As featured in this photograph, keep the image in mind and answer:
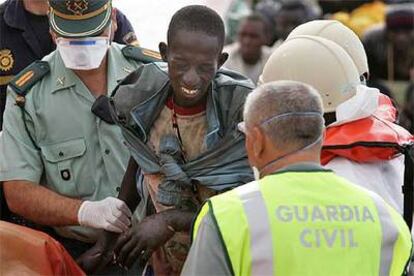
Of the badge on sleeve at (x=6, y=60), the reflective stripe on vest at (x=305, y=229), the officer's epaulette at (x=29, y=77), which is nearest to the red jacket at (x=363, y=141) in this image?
the reflective stripe on vest at (x=305, y=229)

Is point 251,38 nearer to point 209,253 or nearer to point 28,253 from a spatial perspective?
point 28,253

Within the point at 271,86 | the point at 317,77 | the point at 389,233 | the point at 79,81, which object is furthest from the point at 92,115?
the point at 389,233

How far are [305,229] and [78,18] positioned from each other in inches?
59.0

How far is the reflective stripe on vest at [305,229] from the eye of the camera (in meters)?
3.18

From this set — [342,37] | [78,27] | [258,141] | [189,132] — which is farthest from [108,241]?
[342,37]

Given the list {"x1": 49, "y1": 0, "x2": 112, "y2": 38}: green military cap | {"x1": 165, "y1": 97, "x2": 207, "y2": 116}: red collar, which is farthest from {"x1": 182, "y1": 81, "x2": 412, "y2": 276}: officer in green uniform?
{"x1": 49, "y1": 0, "x2": 112, "y2": 38}: green military cap

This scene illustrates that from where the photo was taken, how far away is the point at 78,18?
430 centimetres

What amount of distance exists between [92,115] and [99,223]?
17.9 inches

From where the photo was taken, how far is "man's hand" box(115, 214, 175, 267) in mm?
3883

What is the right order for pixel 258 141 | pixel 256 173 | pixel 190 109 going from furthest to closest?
1. pixel 190 109
2. pixel 256 173
3. pixel 258 141

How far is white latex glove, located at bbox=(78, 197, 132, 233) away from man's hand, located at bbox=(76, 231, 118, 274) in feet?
0.30

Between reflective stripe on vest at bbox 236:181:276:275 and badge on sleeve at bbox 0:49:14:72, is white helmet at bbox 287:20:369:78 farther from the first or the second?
reflective stripe on vest at bbox 236:181:276:275

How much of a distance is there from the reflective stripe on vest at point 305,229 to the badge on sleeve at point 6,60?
1.80 metres

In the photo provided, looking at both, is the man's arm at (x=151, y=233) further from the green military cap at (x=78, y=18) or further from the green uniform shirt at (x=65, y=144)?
the green military cap at (x=78, y=18)
